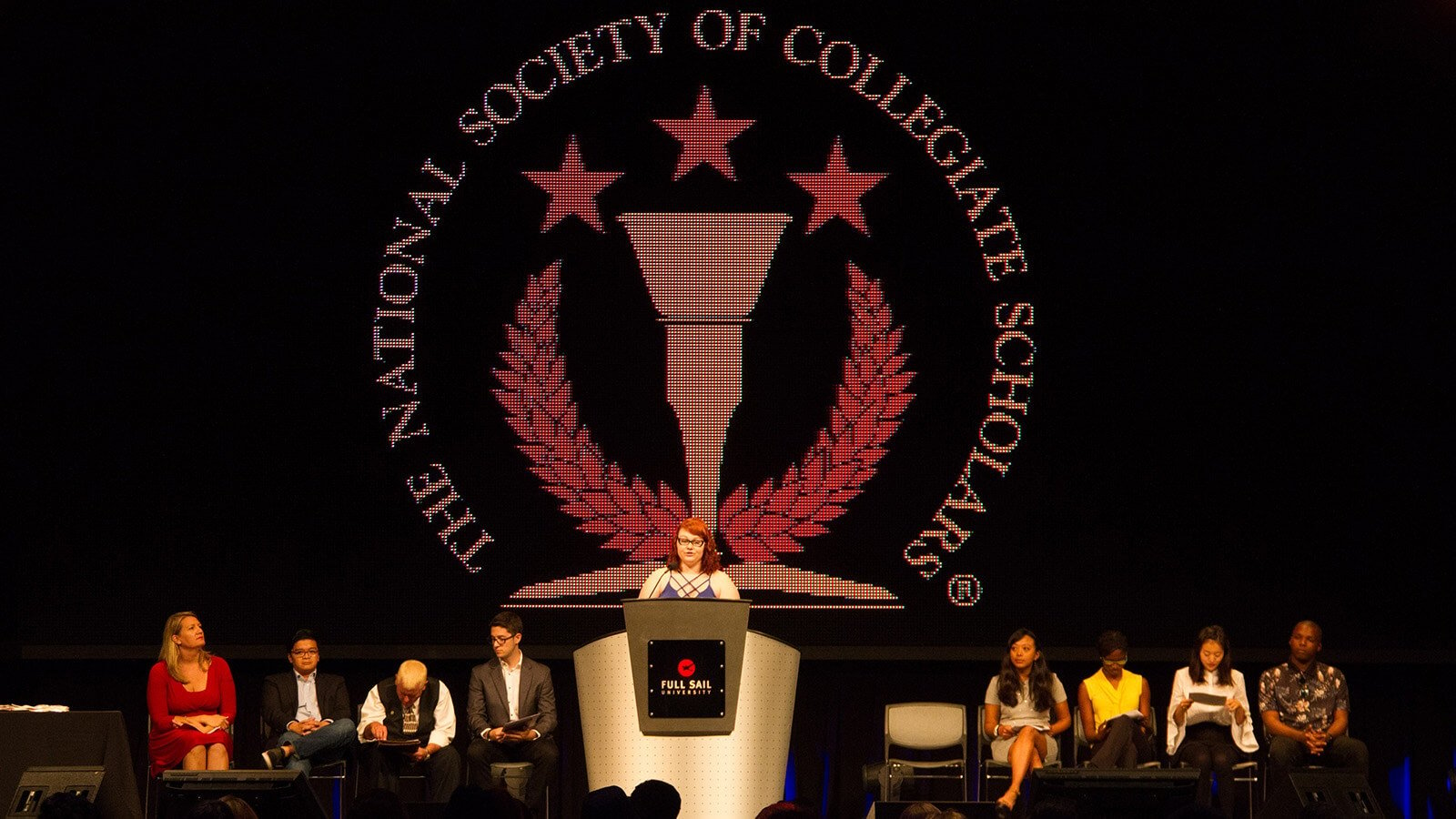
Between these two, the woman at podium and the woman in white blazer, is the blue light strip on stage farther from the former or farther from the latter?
the woman at podium

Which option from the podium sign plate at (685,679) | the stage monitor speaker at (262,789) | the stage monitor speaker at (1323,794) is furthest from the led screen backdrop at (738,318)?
the stage monitor speaker at (262,789)

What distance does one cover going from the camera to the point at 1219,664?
800 centimetres

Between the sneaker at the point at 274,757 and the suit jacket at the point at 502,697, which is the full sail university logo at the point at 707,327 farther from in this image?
the sneaker at the point at 274,757

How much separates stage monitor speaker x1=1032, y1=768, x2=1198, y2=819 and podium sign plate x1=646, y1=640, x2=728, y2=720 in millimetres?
1093

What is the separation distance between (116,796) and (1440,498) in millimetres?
5962

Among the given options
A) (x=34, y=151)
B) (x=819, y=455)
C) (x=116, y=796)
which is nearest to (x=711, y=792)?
(x=116, y=796)

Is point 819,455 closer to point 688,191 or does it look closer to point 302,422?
point 688,191

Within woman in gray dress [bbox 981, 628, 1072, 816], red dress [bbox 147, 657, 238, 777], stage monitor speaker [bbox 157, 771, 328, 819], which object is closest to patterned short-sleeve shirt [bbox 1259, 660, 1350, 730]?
woman in gray dress [bbox 981, 628, 1072, 816]

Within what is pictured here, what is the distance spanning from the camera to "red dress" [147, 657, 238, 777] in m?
7.62

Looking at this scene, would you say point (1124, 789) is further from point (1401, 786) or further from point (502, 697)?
point (1401, 786)

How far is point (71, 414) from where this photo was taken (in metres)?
8.52

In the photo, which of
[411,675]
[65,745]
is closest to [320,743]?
[411,675]

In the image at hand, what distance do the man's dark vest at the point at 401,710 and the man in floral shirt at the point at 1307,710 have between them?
147 inches

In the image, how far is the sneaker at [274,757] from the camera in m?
7.49
